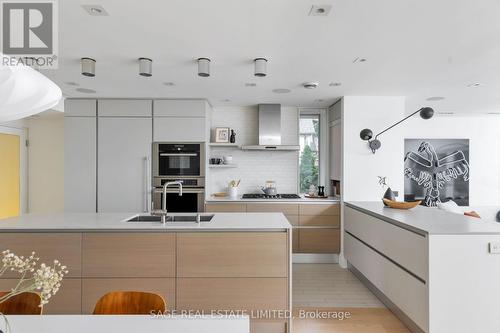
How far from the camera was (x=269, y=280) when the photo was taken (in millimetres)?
2480

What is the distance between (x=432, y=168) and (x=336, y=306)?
454 centimetres

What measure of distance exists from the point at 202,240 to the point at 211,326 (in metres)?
1.25

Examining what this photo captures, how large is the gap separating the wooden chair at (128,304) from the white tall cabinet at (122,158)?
313 cm

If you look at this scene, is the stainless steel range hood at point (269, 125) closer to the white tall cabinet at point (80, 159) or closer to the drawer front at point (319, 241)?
the drawer front at point (319, 241)

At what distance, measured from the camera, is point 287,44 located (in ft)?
8.60

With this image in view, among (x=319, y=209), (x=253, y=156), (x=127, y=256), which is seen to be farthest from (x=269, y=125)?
(x=127, y=256)

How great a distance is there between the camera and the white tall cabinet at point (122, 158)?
179 inches

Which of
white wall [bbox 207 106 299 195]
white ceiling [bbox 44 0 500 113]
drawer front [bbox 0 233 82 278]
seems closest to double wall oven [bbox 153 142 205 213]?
white wall [bbox 207 106 299 195]

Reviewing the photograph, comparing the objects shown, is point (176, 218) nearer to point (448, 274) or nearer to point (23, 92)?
point (23, 92)

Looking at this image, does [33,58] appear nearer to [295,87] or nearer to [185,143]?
[185,143]

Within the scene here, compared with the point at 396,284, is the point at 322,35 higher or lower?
higher

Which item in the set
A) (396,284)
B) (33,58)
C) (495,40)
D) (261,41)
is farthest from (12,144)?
(495,40)

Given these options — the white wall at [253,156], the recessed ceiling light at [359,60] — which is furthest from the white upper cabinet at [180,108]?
the recessed ceiling light at [359,60]

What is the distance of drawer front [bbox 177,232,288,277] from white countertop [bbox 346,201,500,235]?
3.69ft
